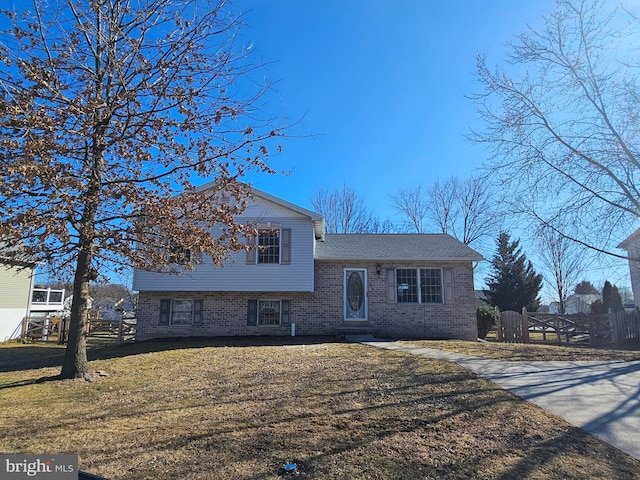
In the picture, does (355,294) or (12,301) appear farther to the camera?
(12,301)

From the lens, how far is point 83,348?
327 inches

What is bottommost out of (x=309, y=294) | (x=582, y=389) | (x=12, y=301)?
(x=582, y=389)

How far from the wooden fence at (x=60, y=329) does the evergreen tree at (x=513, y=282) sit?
24.1 metres

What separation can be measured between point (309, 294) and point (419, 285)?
13.8 feet

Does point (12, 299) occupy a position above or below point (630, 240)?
below

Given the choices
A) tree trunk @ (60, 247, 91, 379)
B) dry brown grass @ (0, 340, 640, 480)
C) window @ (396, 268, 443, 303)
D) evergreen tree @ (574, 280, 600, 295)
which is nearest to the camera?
dry brown grass @ (0, 340, 640, 480)

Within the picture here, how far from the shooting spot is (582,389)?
6.88 metres

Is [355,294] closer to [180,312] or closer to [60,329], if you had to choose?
[180,312]

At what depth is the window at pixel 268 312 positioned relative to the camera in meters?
15.8

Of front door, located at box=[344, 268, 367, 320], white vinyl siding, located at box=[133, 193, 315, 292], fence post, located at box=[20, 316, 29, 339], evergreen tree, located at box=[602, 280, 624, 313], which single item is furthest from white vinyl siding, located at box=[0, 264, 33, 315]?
evergreen tree, located at box=[602, 280, 624, 313]

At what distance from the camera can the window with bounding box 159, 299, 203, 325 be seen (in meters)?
15.9

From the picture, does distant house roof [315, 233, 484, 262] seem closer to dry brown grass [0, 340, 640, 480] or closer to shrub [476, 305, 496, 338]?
shrub [476, 305, 496, 338]

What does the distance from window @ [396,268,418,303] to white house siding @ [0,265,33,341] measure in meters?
15.4

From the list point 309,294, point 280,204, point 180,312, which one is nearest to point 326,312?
point 309,294
